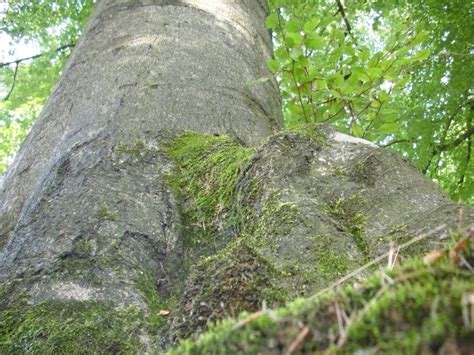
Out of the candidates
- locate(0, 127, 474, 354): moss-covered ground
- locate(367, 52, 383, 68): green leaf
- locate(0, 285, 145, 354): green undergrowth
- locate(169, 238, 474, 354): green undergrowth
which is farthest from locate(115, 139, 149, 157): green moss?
locate(169, 238, 474, 354): green undergrowth

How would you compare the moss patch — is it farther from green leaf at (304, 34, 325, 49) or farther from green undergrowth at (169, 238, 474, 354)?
green leaf at (304, 34, 325, 49)

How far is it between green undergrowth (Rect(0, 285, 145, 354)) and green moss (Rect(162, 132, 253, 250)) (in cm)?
43

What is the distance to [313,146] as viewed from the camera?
70.9 inches

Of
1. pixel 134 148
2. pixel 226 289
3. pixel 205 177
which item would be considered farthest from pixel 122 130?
pixel 226 289

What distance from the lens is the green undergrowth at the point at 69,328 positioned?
1.35 metres

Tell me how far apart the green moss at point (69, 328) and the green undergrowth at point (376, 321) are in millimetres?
664

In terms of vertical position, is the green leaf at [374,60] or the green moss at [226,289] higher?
the green leaf at [374,60]

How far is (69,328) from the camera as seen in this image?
4.53 ft

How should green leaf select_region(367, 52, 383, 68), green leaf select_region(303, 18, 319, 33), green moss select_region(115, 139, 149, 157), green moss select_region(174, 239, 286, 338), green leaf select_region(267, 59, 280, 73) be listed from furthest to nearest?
green leaf select_region(367, 52, 383, 68) → green leaf select_region(267, 59, 280, 73) → green leaf select_region(303, 18, 319, 33) → green moss select_region(115, 139, 149, 157) → green moss select_region(174, 239, 286, 338)

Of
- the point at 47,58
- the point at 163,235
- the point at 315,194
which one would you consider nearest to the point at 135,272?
the point at 163,235

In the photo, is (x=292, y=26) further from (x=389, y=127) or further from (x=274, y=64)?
(x=389, y=127)

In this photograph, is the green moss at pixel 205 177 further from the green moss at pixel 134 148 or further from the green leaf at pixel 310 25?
the green leaf at pixel 310 25

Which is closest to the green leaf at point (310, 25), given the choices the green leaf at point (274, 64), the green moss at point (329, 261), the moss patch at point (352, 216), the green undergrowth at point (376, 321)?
the green leaf at point (274, 64)

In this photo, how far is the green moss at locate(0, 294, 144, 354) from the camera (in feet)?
4.43
